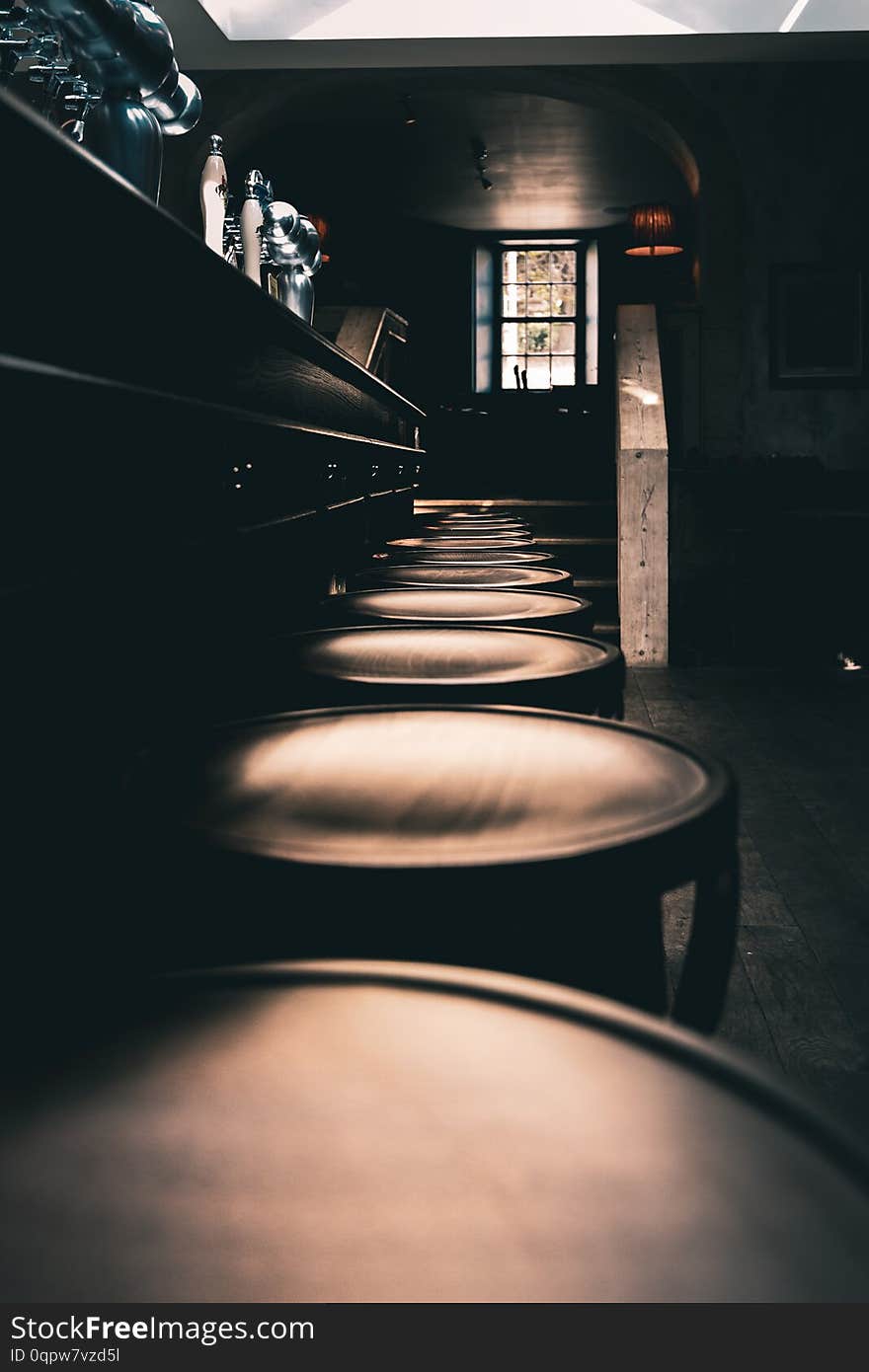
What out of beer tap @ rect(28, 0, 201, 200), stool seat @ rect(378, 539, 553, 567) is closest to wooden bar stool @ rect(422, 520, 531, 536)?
stool seat @ rect(378, 539, 553, 567)

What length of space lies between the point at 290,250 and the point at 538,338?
12489 mm

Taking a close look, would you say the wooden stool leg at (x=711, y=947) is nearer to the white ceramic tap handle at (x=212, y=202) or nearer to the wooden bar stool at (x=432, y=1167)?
the wooden bar stool at (x=432, y=1167)

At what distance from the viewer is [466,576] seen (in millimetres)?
2572

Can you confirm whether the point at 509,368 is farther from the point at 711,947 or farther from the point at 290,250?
the point at 711,947

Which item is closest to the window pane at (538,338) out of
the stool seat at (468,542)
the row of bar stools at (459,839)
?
the stool seat at (468,542)

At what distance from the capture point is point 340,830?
2.65ft

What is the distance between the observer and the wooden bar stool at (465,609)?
75.3 inches

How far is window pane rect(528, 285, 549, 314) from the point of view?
48.6ft

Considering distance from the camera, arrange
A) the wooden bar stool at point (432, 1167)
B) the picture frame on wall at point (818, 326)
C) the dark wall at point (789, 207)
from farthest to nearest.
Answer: the picture frame on wall at point (818, 326) → the dark wall at point (789, 207) → the wooden bar stool at point (432, 1167)

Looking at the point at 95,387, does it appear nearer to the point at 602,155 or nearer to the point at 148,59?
the point at 148,59

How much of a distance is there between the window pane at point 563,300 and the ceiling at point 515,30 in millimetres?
6684

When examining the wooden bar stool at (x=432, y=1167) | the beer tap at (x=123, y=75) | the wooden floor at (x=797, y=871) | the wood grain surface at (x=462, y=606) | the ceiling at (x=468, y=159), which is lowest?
the wooden floor at (x=797, y=871)

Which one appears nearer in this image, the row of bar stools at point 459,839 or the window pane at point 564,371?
the row of bar stools at point 459,839

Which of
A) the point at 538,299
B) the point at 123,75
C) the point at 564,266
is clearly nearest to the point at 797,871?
the point at 123,75
